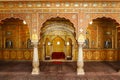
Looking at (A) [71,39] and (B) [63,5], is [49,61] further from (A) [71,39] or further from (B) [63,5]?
(B) [63,5]

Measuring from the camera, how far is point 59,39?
1842 cm

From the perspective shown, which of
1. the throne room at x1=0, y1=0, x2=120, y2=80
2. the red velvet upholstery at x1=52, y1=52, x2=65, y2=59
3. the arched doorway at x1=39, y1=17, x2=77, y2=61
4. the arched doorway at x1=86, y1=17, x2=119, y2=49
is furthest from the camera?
the red velvet upholstery at x1=52, y1=52, x2=65, y2=59

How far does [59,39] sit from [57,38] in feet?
0.74

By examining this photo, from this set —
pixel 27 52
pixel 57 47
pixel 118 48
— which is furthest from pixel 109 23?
pixel 27 52

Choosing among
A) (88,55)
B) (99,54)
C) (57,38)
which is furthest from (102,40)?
(57,38)

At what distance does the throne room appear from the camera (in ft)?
38.1

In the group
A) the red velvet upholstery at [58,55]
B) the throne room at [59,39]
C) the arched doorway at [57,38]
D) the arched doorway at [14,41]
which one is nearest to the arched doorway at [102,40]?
the throne room at [59,39]

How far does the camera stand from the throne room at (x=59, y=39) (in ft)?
38.1

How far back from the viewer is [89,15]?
464 inches

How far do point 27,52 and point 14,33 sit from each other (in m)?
2.05

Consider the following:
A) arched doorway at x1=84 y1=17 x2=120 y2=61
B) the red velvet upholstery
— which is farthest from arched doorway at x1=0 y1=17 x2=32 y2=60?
A: arched doorway at x1=84 y1=17 x2=120 y2=61

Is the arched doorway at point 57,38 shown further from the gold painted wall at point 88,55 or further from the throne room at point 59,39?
the gold painted wall at point 88,55

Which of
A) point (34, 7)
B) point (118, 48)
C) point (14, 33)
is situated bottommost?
point (118, 48)

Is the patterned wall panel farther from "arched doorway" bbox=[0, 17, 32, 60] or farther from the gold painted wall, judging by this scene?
"arched doorway" bbox=[0, 17, 32, 60]
